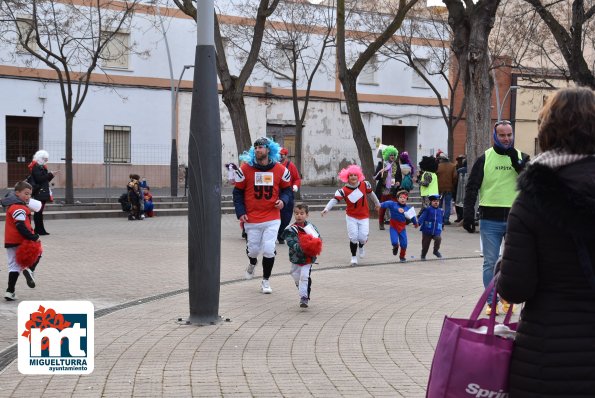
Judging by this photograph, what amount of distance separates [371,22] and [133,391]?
35.8m

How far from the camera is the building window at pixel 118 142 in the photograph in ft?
124

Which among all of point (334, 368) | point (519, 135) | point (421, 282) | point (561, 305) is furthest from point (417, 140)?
point (561, 305)

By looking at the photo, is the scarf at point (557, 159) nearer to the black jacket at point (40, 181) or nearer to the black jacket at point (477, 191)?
the black jacket at point (477, 191)

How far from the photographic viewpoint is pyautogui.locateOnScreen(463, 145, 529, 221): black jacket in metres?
8.77

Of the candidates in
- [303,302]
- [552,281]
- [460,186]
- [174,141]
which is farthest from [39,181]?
[552,281]

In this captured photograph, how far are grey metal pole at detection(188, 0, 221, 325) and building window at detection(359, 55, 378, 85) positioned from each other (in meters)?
36.7

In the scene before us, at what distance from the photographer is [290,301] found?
9875 mm

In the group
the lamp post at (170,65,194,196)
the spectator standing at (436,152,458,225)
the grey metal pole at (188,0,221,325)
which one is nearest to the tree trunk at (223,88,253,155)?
the spectator standing at (436,152,458,225)

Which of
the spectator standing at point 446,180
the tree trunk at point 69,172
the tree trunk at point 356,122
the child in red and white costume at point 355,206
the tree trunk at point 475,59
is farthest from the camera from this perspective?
the tree trunk at point 69,172

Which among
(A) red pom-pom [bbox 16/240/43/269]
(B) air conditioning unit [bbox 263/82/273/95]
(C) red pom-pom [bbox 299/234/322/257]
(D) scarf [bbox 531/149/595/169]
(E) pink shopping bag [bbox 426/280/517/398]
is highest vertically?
(B) air conditioning unit [bbox 263/82/273/95]

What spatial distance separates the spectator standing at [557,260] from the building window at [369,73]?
41.7m

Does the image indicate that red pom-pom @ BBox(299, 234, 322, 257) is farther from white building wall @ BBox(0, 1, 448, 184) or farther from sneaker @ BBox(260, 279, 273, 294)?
white building wall @ BBox(0, 1, 448, 184)

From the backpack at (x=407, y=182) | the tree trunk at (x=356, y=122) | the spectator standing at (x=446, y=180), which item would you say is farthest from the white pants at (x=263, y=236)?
the tree trunk at (x=356, y=122)

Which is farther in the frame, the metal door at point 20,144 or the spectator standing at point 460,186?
the metal door at point 20,144
